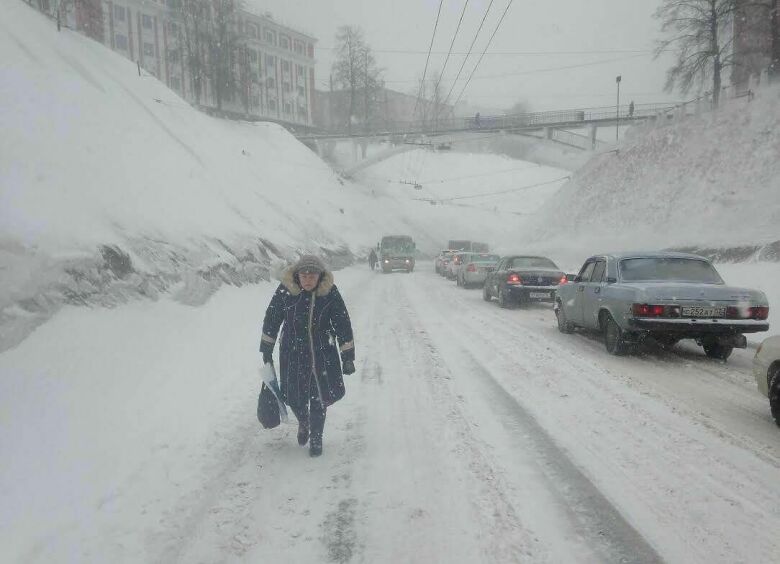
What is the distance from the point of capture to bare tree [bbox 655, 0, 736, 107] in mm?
33531

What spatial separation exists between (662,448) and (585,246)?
3051 cm

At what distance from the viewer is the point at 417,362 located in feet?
25.4

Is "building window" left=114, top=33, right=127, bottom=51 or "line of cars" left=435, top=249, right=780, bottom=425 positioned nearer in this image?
"line of cars" left=435, top=249, right=780, bottom=425

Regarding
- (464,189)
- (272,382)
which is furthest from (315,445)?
(464,189)

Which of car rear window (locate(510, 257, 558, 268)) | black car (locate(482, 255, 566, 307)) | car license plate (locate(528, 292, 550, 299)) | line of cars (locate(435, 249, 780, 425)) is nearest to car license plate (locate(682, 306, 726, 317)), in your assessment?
line of cars (locate(435, 249, 780, 425))

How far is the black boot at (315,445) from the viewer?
4328 millimetres

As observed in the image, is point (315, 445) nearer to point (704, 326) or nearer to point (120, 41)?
point (704, 326)

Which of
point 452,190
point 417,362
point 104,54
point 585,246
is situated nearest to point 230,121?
point 104,54

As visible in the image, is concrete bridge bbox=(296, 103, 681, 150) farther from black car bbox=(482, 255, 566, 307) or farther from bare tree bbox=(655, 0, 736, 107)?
black car bbox=(482, 255, 566, 307)

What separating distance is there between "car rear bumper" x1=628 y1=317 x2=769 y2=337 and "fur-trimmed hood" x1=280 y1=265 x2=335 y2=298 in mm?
5054

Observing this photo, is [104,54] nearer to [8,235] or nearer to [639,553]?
[8,235]

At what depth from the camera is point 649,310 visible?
722 cm

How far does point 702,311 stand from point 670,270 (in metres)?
1.15

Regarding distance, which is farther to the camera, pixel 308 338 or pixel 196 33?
pixel 196 33
